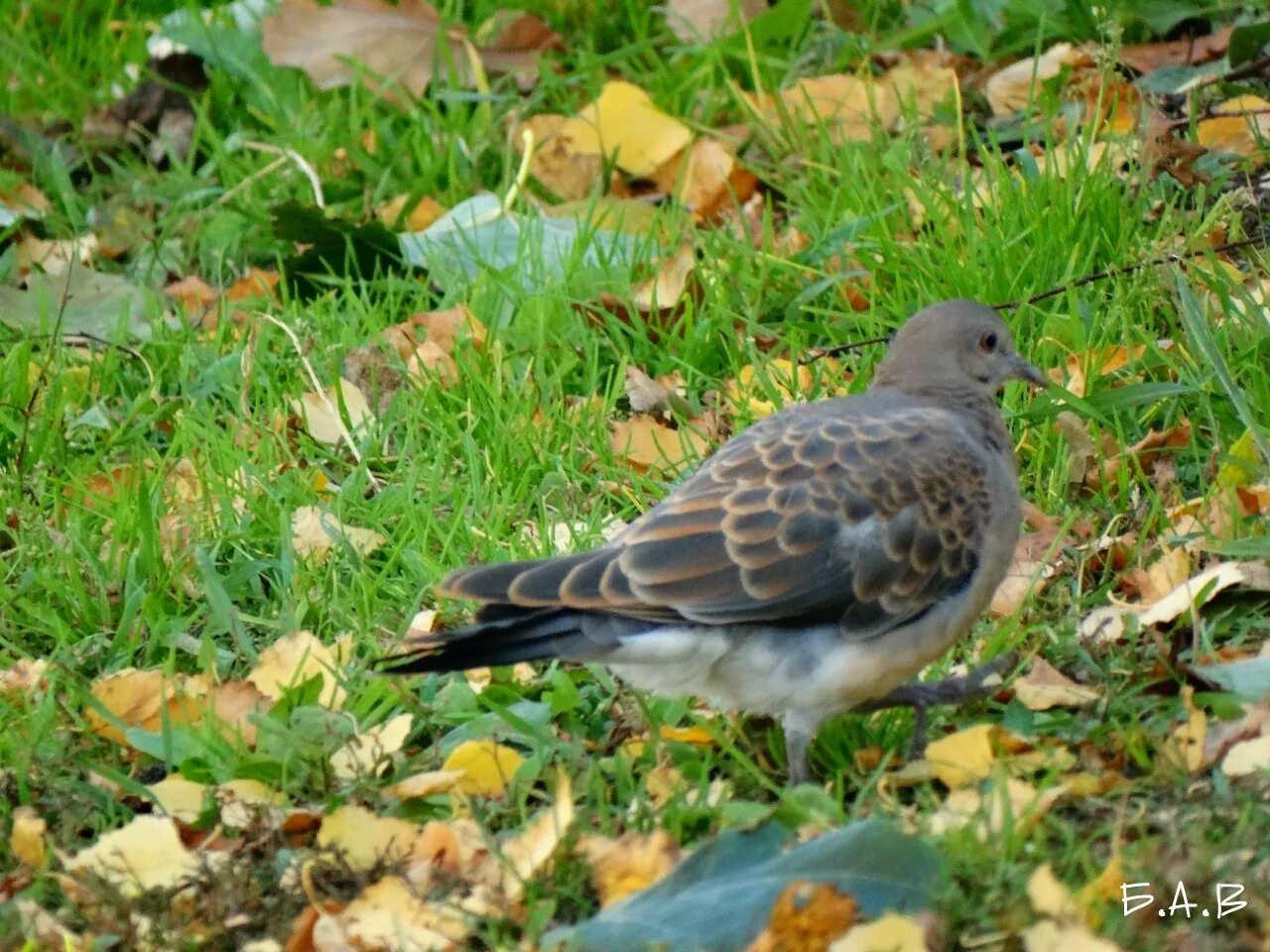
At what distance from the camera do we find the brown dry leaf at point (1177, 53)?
243 inches

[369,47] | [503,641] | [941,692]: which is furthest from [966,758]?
[369,47]

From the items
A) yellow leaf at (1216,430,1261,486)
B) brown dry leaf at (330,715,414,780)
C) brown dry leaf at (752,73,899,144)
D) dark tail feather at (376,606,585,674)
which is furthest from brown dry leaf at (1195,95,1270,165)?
brown dry leaf at (330,715,414,780)

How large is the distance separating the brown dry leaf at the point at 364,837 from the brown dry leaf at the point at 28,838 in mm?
542

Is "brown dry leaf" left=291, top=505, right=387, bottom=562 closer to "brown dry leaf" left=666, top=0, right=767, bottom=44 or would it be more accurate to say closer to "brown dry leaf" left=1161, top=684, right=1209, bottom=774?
"brown dry leaf" left=1161, top=684, right=1209, bottom=774

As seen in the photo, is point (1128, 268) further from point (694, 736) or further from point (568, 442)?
point (694, 736)

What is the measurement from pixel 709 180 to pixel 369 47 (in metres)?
1.49

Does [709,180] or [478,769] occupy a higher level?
[709,180]

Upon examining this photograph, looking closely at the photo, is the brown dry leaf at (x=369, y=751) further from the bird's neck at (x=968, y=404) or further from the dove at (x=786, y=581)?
the bird's neck at (x=968, y=404)

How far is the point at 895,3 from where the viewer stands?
701 cm

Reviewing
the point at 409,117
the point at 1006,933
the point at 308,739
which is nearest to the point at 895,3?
the point at 409,117

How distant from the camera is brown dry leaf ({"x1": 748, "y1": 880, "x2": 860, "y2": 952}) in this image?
2.90m

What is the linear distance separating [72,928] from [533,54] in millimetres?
4374

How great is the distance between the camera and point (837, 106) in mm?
6297

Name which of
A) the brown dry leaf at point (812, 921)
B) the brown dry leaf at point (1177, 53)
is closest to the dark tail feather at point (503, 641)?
the brown dry leaf at point (812, 921)
